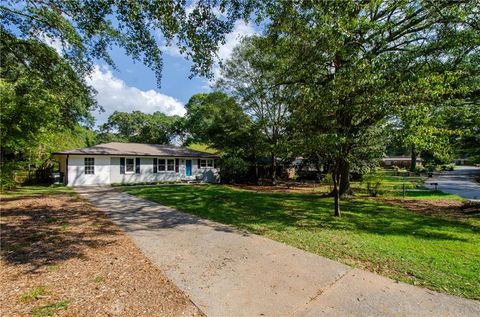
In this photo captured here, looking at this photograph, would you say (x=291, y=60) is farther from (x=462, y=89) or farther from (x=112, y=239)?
(x=112, y=239)

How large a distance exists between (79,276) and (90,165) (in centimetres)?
1756

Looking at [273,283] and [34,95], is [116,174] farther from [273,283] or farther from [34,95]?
[273,283]

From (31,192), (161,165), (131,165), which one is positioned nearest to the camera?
(31,192)

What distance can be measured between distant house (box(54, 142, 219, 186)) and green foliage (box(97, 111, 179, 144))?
15792 mm

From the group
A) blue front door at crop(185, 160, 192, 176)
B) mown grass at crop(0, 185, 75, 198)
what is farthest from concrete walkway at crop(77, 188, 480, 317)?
blue front door at crop(185, 160, 192, 176)

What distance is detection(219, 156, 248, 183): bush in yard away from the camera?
22578 mm

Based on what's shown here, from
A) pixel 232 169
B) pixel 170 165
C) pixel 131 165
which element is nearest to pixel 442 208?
pixel 232 169

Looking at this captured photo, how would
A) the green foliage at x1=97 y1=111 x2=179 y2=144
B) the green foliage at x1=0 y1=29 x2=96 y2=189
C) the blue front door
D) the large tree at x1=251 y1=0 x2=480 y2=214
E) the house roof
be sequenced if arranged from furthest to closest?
the green foliage at x1=97 y1=111 x2=179 y2=144 < the blue front door < the house roof < the green foliage at x1=0 y1=29 x2=96 y2=189 < the large tree at x1=251 y1=0 x2=480 y2=214

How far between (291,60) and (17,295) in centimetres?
1148

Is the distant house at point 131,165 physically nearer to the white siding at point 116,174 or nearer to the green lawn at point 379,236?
the white siding at point 116,174

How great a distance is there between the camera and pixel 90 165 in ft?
63.8

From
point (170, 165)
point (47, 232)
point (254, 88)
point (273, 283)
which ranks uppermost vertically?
point (254, 88)

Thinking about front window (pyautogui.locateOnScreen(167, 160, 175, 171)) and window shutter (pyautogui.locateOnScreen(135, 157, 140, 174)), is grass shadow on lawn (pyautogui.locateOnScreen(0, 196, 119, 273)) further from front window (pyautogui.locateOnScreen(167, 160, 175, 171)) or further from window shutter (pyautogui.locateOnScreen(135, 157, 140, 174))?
front window (pyautogui.locateOnScreen(167, 160, 175, 171))

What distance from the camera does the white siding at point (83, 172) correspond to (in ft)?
60.9
